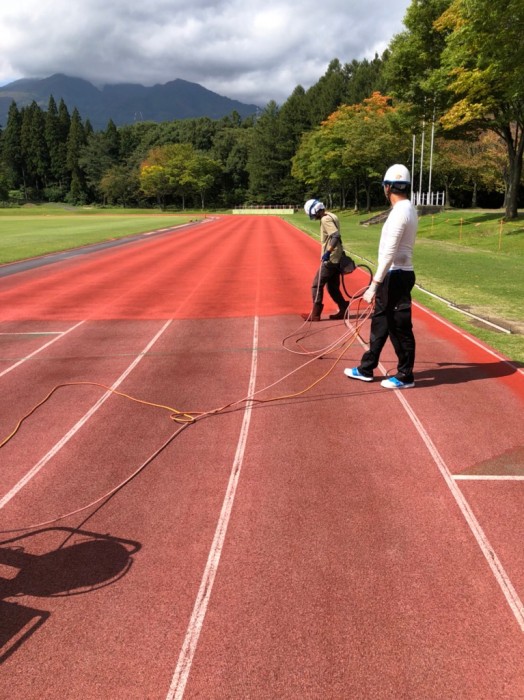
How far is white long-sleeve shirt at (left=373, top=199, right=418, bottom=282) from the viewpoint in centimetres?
564

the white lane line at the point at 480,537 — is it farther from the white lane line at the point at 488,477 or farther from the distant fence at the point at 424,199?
the distant fence at the point at 424,199

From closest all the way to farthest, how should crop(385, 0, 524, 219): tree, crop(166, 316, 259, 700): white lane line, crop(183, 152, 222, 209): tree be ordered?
1. crop(166, 316, 259, 700): white lane line
2. crop(385, 0, 524, 219): tree
3. crop(183, 152, 222, 209): tree

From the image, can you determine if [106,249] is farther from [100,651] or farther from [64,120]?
[64,120]

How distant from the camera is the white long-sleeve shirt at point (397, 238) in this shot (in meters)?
5.64

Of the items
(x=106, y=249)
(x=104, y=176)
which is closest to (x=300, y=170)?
(x=104, y=176)

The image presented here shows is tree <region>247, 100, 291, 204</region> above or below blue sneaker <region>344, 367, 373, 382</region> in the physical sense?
above

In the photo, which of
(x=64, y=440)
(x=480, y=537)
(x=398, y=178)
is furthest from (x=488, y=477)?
(x=64, y=440)

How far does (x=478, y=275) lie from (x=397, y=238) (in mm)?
11067

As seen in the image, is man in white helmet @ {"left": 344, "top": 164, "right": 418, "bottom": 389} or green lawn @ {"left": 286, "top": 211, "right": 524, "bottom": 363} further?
green lawn @ {"left": 286, "top": 211, "right": 524, "bottom": 363}

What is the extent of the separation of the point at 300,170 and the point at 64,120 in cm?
6931

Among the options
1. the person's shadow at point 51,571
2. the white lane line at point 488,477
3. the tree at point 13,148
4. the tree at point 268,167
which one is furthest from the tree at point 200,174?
the person's shadow at point 51,571

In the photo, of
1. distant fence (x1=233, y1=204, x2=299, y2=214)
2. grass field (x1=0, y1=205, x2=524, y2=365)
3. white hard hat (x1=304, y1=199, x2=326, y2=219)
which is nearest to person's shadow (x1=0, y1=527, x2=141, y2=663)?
grass field (x1=0, y1=205, x2=524, y2=365)

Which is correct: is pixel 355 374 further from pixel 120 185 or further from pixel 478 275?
pixel 120 185

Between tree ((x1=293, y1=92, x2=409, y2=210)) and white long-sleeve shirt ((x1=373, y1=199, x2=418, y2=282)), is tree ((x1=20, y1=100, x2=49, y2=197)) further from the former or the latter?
white long-sleeve shirt ((x1=373, y1=199, x2=418, y2=282))
